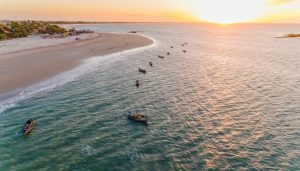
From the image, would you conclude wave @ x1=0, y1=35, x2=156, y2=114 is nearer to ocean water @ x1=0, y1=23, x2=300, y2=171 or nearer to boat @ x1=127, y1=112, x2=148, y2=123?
ocean water @ x1=0, y1=23, x2=300, y2=171

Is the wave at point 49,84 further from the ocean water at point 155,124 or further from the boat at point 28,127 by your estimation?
the boat at point 28,127

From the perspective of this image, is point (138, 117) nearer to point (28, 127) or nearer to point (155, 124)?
point (155, 124)

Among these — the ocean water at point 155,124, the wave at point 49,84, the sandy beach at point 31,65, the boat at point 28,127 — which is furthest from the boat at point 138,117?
the sandy beach at point 31,65

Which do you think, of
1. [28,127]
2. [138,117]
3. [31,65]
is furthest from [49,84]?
[138,117]

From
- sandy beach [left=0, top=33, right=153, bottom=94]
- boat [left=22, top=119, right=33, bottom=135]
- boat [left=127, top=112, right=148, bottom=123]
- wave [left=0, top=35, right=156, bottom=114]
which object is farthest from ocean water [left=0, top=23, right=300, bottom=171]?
sandy beach [left=0, top=33, right=153, bottom=94]

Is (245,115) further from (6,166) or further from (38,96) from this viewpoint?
(38,96)

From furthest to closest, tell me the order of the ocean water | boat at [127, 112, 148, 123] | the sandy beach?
the sandy beach → boat at [127, 112, 148, 123] → the ocean water

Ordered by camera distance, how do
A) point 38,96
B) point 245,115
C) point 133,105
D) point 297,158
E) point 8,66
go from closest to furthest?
point 297,158 < point 245,115 < point 133,105 < point 38,96 < point 8,66

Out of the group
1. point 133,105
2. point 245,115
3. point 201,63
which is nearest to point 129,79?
point 133,105
